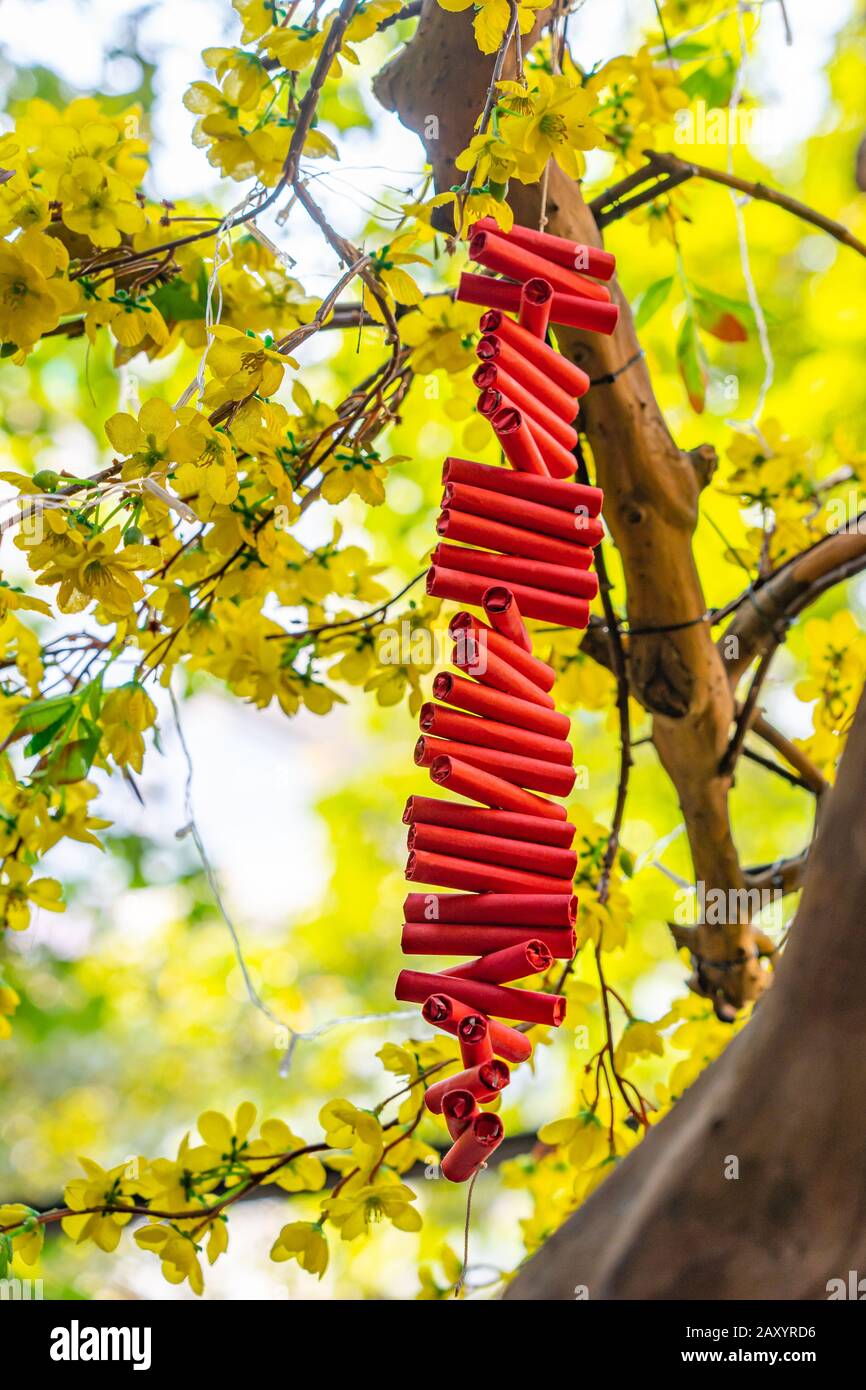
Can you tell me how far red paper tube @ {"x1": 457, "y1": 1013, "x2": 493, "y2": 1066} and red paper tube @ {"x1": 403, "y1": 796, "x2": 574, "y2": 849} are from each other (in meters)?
0.09

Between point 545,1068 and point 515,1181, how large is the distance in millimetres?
2005

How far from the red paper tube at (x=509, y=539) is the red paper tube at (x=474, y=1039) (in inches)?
9.2

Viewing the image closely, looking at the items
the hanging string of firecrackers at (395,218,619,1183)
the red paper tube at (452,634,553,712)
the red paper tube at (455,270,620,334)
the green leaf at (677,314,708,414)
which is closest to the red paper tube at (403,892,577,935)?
the hanging string of firecrackers at (395,218,619,1183)

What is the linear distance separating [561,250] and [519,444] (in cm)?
14

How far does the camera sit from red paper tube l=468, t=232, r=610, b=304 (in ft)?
1.96

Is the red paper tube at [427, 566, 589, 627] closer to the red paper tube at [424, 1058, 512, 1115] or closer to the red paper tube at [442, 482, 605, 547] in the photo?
the red paper tube at [442, 482, 605, 547]

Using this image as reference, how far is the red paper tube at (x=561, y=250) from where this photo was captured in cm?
62

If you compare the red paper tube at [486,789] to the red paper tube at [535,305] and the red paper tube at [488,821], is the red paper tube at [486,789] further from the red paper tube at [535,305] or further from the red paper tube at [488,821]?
the red paper tube at [535,305]

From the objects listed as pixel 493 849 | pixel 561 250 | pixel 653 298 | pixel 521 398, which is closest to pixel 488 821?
pixel 493 849

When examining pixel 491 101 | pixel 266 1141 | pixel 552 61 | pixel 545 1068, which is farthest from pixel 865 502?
pixel 545 1068

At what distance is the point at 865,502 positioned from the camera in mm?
1131

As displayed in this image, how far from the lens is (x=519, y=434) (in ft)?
1.91

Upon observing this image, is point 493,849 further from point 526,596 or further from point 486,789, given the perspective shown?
point 526,596

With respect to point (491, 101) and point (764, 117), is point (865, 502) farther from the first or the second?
point (764, 117)
